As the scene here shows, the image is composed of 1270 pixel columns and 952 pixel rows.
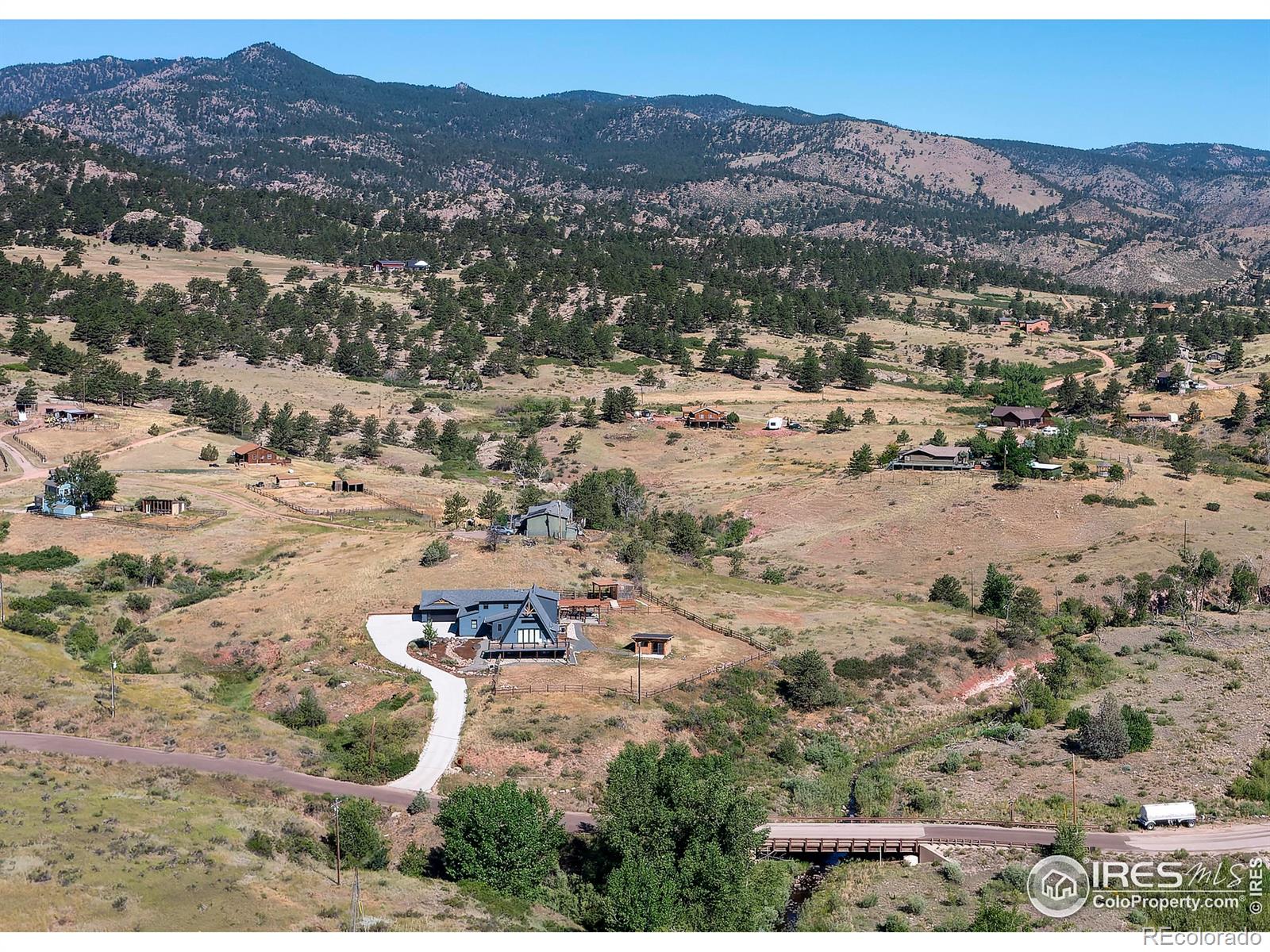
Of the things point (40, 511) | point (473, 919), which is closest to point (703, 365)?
point (40, 511)

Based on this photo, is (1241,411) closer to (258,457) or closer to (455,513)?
(455,513)

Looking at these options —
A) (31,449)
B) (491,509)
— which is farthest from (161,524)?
(31,449)

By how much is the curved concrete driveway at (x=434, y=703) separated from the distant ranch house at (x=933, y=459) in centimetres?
5164

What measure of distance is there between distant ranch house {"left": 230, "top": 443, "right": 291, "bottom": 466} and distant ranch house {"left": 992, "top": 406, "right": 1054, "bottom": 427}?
224ft

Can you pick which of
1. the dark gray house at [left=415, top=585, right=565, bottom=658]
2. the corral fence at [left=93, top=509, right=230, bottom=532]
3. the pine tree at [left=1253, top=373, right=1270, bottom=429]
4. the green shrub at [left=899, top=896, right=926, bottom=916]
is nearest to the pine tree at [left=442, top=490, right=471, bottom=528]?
the corral fence at [left=93, top=509, right=230, bottom=532]

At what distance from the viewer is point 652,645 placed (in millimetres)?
60594

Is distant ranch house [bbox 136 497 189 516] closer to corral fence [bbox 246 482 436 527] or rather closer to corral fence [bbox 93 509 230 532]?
corral fence [bbox 93 509 230 532]

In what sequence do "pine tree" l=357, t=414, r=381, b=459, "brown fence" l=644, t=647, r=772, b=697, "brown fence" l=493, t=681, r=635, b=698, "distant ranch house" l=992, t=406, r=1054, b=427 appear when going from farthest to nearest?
"distant ranch house" l=992, t=406, r=1054, b=427
"pine tree" l=357, t=414, r=381, b=459
"brown fence" l=644, t=647, r=772, b=697
"brown fence" l=493, t=681, r=635, b=698

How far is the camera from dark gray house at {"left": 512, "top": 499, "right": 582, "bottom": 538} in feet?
257

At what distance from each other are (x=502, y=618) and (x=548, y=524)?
1845 cm

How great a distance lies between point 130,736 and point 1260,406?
109430 millimetres

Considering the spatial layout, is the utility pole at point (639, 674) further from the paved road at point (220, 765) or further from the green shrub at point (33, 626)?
the green shrub at point (33, 626)

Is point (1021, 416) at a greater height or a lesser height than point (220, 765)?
greater

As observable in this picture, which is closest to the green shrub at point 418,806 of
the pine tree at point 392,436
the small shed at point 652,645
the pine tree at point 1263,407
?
the small shed at point 652,645
